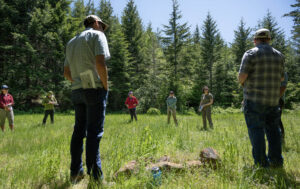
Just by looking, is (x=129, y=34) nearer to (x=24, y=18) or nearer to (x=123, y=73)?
(x=123, y=73)

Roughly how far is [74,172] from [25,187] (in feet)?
1.91

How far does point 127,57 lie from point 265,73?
83.9 feet

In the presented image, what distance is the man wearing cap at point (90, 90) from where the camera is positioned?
2.18m

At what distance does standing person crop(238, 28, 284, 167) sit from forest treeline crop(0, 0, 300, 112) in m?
19.0

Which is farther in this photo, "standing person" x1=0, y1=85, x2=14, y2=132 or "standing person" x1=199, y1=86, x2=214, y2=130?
"standing person" x1=199, y1=86, x2=214, y2=130

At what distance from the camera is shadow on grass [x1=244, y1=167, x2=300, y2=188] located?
2.22m

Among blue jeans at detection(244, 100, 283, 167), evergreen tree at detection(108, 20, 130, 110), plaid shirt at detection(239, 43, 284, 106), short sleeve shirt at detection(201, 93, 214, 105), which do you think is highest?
evergreen tree at detection(108, 20, 130, 110)

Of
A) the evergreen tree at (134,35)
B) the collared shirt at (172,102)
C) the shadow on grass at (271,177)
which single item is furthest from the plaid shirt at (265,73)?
the evergreen tree at (134,35)

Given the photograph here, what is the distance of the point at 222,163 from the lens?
2805 mm

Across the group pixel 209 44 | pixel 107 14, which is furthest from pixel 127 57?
pixel 209 44

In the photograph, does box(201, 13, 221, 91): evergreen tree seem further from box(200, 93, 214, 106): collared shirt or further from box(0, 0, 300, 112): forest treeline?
box(200, 93, 214, 106): collared shirt

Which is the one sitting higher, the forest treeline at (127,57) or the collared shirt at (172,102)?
the forest treeline at (127,57)

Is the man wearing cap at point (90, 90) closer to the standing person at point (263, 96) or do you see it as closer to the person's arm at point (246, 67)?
the person's arm at point (246, 67)

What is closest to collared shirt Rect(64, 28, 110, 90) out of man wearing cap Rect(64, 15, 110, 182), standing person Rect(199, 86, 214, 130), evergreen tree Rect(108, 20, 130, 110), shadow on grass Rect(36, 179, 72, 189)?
man wearing cap Rect(64, 15, 110, 182)
